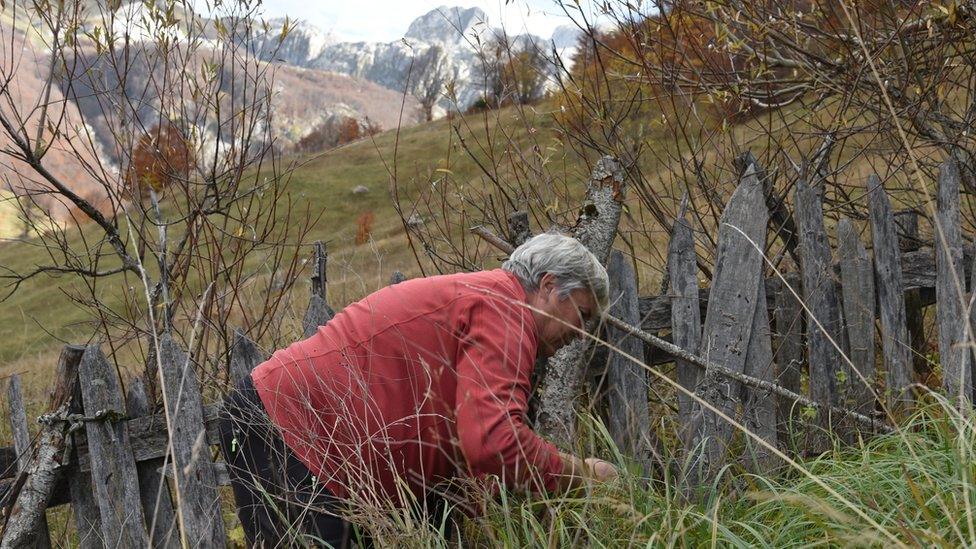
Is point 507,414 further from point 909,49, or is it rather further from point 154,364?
point 909,49

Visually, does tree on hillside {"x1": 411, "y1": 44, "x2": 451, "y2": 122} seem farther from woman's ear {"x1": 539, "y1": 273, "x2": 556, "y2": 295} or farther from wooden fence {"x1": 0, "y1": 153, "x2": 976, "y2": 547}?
woman's ear {"x1": 539, "y1": 273, "x2": 556, "y2": 295}

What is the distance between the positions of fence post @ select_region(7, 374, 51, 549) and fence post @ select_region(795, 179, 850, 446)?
2.92 metres

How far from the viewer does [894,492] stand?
85.4 inches

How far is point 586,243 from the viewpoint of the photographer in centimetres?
340

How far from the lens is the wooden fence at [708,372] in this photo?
2984 mm

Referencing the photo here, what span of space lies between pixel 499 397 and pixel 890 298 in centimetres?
196

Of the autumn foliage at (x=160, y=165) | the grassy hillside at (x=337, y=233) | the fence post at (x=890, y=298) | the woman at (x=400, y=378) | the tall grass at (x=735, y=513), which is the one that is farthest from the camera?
the grassy hillside at (x=337, y=233)

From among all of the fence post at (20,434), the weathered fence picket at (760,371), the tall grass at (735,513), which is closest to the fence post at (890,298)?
the weathered fence picket at (760,371)

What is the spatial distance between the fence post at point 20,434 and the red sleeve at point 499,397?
1722 millimetres

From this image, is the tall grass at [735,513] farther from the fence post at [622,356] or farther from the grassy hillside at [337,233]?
the grassy hillside at [337,233]

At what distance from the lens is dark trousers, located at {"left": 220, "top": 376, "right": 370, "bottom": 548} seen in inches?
99.3

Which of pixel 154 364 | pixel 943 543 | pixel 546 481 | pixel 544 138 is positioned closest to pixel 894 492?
pixel 943 543

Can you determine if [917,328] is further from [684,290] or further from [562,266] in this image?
[562,266]

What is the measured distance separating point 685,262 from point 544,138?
25.3 m
